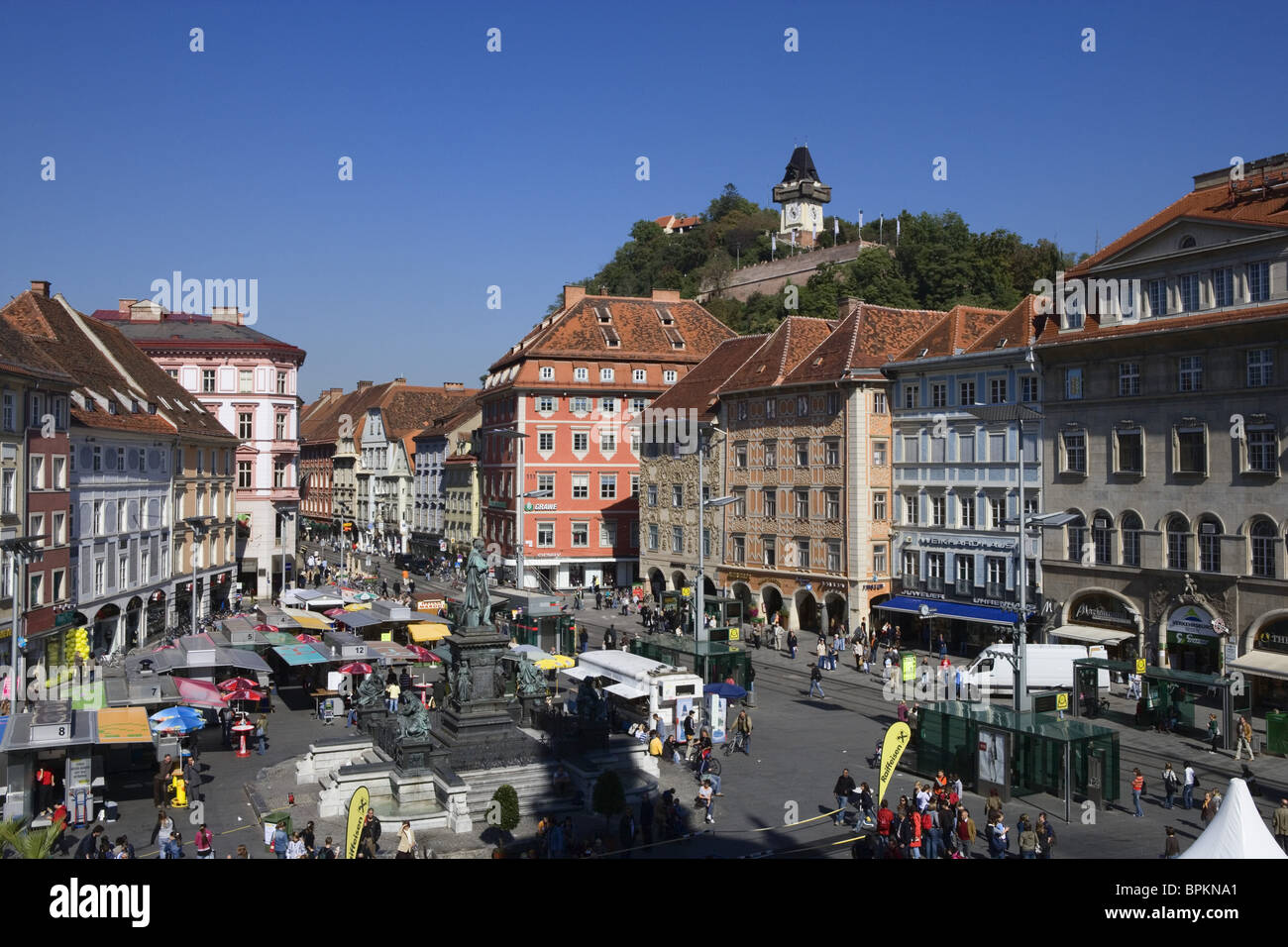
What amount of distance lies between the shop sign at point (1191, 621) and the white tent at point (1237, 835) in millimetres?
27304

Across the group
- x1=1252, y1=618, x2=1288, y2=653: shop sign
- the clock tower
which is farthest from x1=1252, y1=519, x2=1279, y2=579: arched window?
the clock tower

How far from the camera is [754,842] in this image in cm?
2322

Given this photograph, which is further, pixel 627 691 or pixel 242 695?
pixel 627 691

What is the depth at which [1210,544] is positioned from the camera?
39531mm

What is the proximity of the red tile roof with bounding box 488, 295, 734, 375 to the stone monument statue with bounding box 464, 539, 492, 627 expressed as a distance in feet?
150

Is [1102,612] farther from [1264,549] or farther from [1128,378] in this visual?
[1128,378]

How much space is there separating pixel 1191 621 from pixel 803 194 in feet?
493

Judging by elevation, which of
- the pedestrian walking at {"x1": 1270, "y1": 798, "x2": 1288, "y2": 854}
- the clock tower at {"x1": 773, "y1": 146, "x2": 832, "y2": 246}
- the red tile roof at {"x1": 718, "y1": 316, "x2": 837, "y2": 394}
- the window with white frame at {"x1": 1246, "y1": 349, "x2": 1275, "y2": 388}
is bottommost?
the pedestrian walking at {"x1": 1270, "y1": 798, "x2": 1288, "y2": 854}

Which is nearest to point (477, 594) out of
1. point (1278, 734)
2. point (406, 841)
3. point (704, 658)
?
point (406, 841)

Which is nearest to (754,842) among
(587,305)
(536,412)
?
(536,412)

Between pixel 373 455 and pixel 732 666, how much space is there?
8542 cm

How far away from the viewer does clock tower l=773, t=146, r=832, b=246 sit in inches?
7141

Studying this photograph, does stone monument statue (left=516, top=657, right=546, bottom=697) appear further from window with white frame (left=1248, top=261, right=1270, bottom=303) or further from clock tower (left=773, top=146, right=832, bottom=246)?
clock tower (left=773, top=146, right=832, bottom=246)
